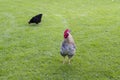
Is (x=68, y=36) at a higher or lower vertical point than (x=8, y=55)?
higher

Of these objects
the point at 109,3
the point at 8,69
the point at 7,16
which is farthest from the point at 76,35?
the point at 109,3

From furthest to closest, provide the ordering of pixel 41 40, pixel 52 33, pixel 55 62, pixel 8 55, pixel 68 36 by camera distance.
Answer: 1. pixel 52 33
2. pixel 41 40
3. pixel 8 55
4. pixel 55 62
5. pixel 68 36

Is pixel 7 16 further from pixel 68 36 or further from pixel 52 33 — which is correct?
pixel 68 36

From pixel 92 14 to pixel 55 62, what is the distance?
654 cm

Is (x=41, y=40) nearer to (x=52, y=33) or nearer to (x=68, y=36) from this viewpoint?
(x=52, y=33)

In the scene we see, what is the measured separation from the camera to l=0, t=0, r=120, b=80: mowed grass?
7324 mm

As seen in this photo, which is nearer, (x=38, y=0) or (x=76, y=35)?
(x=76, y=35)

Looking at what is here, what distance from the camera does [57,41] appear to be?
32.1ft

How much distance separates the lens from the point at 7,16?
1345 cm

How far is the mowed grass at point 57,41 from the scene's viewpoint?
24.0 ft

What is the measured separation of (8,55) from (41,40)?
69.6 inches

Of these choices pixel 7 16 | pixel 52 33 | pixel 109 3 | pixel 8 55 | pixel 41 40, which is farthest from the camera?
pixel 109 3

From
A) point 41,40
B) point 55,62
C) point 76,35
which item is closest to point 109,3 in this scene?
point 76,35

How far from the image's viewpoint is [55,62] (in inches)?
311
